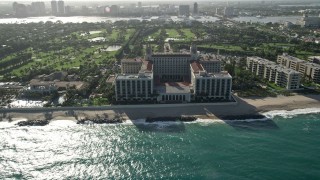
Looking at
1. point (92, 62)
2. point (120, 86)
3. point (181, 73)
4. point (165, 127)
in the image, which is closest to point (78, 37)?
point (92, 62)

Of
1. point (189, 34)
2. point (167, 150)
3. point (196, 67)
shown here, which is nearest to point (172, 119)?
point (167, 150)

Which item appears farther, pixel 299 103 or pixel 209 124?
pixel 299 103

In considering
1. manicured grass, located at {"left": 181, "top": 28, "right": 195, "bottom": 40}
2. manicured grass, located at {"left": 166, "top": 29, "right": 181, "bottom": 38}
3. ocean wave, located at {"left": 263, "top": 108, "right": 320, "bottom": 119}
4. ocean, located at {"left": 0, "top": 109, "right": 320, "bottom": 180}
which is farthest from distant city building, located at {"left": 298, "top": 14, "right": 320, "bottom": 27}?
ocean, located at {"left": 0, "top": 109, "right": 320, "bottom": 180}

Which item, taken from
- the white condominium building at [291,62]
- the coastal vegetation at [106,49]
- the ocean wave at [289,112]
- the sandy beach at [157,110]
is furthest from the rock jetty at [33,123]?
the white condominium building at [291,62]

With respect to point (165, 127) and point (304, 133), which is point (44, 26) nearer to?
point (165, 127)

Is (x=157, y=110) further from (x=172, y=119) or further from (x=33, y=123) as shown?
(x=33, y=123)

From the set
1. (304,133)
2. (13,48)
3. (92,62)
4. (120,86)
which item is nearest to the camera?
(304,133)

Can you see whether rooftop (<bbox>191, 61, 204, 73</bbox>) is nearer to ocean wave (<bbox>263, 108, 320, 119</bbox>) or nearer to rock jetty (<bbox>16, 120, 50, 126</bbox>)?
ocean wave (<bbox>263, 108, 320, 119</bbox>)
